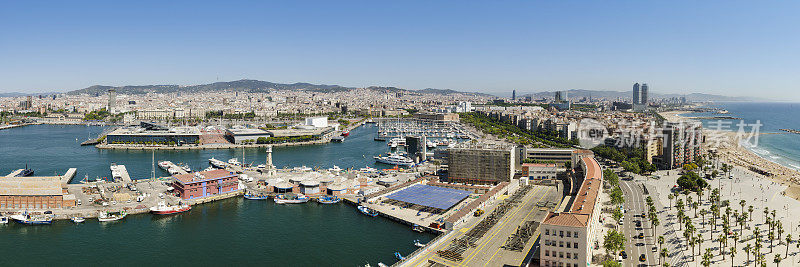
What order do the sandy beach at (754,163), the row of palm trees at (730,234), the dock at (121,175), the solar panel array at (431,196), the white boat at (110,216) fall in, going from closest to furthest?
the row of palm trees at (730,234) → the white boat at (110,216) → the solar panel array at (431,196) → the dock at (121,175) → the sandy beach at (754,163)

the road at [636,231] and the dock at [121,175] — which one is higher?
the dock at [121,175]

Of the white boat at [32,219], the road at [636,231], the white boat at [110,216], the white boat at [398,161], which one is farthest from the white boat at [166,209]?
the road at [636,231]

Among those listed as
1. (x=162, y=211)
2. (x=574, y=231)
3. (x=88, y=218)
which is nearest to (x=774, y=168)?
(x=574, y=231)

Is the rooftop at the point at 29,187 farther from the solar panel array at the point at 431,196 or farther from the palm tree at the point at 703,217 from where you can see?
the palm tree at the point at 703,217

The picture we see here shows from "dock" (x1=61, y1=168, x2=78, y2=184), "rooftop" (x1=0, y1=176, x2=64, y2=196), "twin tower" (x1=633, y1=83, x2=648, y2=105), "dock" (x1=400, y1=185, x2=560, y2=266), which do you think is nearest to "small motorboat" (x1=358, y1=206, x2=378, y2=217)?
"dock" (x1=400, y1=185, x2=560, y2=266)

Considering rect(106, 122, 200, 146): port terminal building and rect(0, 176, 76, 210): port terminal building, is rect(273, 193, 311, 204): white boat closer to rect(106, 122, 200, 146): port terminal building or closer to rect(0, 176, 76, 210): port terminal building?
rect(0, 176, 76, 210): port terminal building

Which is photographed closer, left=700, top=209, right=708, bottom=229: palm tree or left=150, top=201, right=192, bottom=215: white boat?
left=700, top=209, right=708, bottom=229: palm tree
